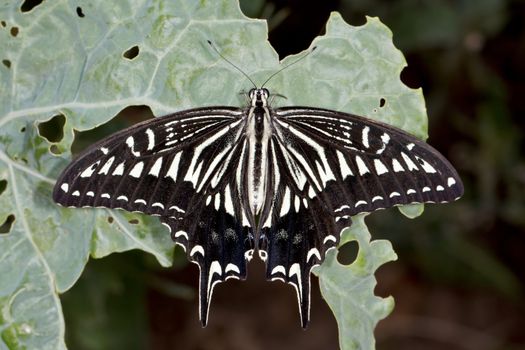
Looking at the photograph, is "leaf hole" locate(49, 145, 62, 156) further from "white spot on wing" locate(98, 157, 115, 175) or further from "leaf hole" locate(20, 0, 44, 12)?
"leaf hole" locate(20, 0, 44, 12)

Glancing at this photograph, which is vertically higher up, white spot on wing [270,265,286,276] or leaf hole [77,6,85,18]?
leaf hole [77,6,85,18]

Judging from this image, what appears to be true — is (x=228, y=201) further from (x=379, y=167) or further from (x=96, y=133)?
(x=96, y=133)

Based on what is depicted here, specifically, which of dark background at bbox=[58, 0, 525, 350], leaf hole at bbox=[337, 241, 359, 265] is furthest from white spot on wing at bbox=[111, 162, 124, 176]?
leaf hole at bbox=[337, 241, 359, 265]

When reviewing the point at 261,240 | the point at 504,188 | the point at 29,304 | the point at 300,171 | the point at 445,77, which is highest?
the point at 445,77

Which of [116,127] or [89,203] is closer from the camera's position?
[89,203]

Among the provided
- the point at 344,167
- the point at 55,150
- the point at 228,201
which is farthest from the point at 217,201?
the point at 55,150

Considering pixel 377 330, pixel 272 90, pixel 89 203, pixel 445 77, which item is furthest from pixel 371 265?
pixel 377 330

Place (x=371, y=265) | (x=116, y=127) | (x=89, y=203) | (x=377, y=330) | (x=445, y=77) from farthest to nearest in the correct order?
(x=377, y=330)
(x=445, y=77)
(x=116, y=127)
(x=371, y=265)
(x=89, y=203)

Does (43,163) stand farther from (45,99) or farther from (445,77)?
(445,77)
